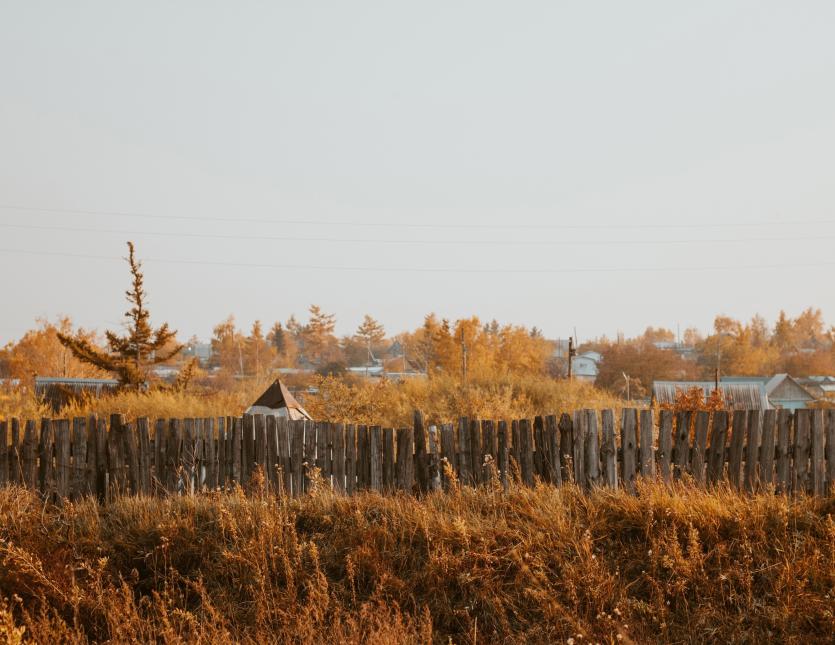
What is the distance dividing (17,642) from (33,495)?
14.0ft

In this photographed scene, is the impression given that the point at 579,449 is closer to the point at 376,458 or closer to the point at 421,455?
the point at 421,455

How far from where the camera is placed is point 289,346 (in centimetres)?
9862

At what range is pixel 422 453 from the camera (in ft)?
25.3

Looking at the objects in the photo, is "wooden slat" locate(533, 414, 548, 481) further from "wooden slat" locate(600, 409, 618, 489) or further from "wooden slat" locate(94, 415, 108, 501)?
"wooden slat" locate(94, 415, 108, 501)

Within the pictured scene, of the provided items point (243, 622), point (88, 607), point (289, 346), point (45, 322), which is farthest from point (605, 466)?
point (289, 346)

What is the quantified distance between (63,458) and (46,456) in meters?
0.26

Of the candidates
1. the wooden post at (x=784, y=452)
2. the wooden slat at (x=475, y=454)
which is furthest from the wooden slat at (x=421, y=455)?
the wooden post at (x=784, y=452)

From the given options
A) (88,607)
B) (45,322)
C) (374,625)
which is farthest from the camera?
(45,322)

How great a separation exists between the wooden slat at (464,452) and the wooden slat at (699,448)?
2259 mm

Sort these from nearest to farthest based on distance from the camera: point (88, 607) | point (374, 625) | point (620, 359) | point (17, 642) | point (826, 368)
A: point (17, 642)
point (374, 625)
point (88, 607)
point (620, 359)
point (826, 368)

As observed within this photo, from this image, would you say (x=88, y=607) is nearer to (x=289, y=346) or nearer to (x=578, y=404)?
(x=578, y=404)

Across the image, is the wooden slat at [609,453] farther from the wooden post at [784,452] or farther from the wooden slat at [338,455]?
the wooden slat at [338,455]

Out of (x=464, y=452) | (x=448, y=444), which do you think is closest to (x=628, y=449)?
(x=464, y=452)

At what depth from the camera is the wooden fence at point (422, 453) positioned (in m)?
7.22
